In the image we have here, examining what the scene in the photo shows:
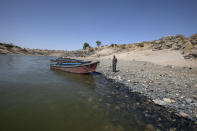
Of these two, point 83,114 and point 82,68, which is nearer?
point 83,114

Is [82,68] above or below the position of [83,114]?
above

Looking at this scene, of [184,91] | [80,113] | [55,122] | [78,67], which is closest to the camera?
[55,122]

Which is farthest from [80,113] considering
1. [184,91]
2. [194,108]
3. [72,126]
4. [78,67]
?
[78,67]

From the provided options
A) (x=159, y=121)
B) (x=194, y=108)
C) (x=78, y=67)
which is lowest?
(x=159, y=121)

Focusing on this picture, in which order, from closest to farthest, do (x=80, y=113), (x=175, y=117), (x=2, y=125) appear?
(x=2, y=125) < (x=175, y=117) < (x=80, y=113)

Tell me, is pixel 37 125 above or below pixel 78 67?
below

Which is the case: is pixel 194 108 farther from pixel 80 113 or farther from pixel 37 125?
pixel 37 125

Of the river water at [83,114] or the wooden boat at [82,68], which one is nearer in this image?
the river water at [83,114]

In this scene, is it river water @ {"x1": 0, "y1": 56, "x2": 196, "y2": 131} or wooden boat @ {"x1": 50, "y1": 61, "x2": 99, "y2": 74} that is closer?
river water @ {"x1": 0, "y1": 56, "x2": 196, "y2": 131}

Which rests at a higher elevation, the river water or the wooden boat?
the wooden boat

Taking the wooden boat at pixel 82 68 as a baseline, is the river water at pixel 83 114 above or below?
below

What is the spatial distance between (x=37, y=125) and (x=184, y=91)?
943cm

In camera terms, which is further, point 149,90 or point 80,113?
point 149,90

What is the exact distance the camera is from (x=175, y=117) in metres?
4.80
